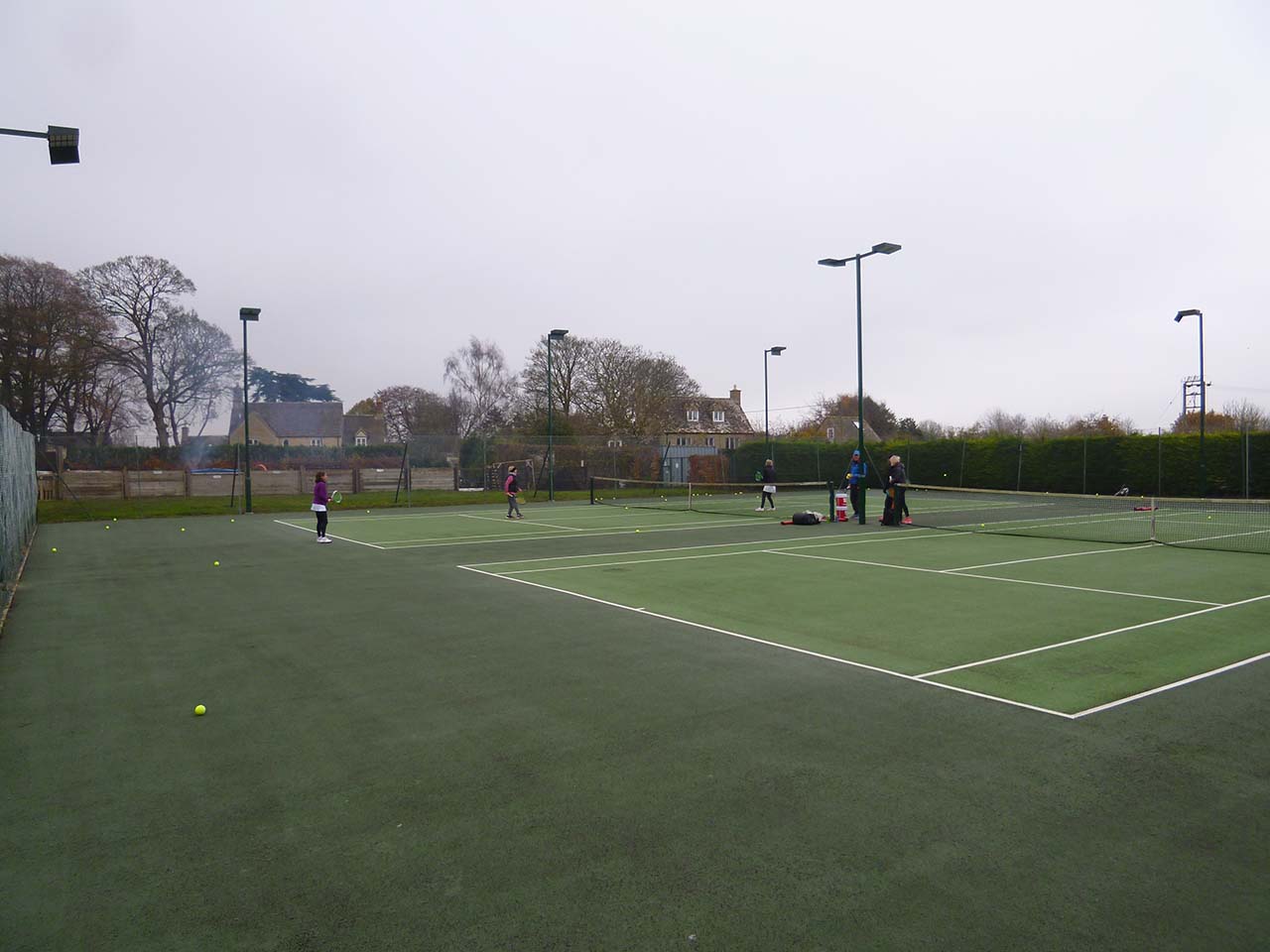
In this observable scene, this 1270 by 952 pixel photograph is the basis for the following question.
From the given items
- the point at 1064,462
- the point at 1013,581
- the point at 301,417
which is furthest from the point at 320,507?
the point at 301,417

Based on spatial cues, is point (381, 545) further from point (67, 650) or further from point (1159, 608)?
point (1159, 608)

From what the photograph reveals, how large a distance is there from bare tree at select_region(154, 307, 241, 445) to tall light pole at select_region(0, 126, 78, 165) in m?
40.7

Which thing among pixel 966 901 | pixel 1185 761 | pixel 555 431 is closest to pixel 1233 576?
pixel 1185 761

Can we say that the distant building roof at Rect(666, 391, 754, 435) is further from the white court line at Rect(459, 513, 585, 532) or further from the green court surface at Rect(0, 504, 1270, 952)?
the green court surface at Rect(0, 504, 1270, 952)

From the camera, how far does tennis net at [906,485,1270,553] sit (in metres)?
17.3

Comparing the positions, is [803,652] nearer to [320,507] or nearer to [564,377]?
[320,507]

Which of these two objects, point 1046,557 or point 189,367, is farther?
point 189,367

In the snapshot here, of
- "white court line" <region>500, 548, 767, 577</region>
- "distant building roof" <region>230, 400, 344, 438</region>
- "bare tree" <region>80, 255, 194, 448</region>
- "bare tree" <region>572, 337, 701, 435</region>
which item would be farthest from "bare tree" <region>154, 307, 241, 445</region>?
"white court line" <region>500, 548, 767, 577</region>

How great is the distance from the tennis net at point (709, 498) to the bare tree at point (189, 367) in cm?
2605

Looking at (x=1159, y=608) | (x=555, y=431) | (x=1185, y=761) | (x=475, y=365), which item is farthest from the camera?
(x=475, y=365)

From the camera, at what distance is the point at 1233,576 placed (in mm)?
12000

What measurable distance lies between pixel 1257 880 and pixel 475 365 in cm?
6411

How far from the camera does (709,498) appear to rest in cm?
3656

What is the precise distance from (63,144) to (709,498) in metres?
28.6
